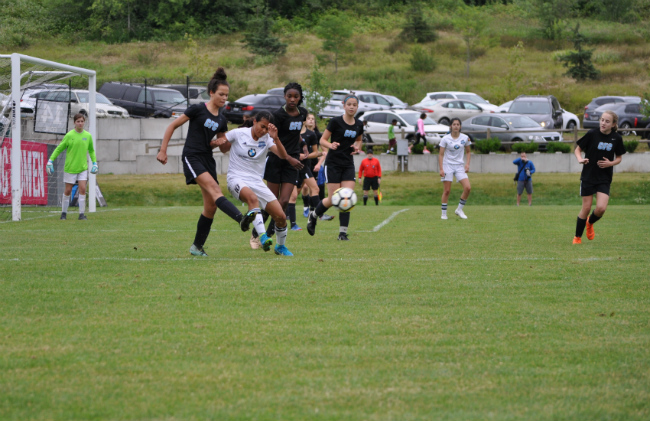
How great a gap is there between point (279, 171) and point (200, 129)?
1.77 metres

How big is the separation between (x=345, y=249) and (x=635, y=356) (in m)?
5.66

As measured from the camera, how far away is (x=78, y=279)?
Answer: 6.79 meters

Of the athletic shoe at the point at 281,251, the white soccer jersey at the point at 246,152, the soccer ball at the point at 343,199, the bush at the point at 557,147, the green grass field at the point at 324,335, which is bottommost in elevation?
the athletic shoe at the point at 281,251

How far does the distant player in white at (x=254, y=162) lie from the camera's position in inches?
332

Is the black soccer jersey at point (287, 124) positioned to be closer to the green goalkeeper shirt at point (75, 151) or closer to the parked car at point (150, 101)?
the green goalkeeper shirt at point (75, 151)

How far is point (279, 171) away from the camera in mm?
9930

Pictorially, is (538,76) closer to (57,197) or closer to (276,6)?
(276,6)

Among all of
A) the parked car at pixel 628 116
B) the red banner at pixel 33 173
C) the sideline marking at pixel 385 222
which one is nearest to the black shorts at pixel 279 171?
the sideline marking at pixel 385 222

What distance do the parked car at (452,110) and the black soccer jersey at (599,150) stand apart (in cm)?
2810

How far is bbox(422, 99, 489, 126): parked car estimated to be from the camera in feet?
127

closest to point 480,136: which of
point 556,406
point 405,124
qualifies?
point 405,124

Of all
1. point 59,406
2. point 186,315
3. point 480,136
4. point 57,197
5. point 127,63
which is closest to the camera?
point 59,406

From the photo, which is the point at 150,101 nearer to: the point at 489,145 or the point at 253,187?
the point at 489,145

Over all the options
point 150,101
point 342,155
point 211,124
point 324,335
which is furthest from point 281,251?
point 150,101
